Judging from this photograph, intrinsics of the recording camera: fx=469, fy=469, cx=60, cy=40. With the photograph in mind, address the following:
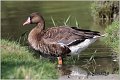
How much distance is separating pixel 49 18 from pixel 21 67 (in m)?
15.6

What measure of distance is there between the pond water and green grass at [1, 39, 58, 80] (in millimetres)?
1994

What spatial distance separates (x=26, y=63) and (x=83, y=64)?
9.78ft

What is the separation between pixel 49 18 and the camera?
24.8 meters

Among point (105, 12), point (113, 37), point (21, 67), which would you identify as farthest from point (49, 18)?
point (21, 67)

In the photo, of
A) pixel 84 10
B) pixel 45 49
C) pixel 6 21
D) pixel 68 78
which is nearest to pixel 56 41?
pixel 45 49

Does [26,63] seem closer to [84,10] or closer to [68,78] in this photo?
[68,78]

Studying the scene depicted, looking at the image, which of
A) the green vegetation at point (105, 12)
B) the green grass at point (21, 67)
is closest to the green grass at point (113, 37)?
the green grass at point (21, 67)

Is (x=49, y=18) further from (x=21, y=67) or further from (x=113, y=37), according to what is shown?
(x=21, y=67)

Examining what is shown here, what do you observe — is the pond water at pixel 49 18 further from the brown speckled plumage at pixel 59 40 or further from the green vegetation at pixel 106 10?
the brown speckled plumage at pixel 59 40

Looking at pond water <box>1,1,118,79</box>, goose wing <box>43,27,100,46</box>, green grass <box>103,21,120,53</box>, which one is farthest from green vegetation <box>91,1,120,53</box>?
goose wing <box>43,27,100,46</box>

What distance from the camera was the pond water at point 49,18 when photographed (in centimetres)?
1550

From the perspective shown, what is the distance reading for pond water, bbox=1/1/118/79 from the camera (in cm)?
1550

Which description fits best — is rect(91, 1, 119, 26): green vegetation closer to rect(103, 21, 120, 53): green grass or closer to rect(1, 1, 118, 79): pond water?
rect(1, 1, 118, 79): pond water

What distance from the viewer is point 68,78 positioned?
10906 millimetres
